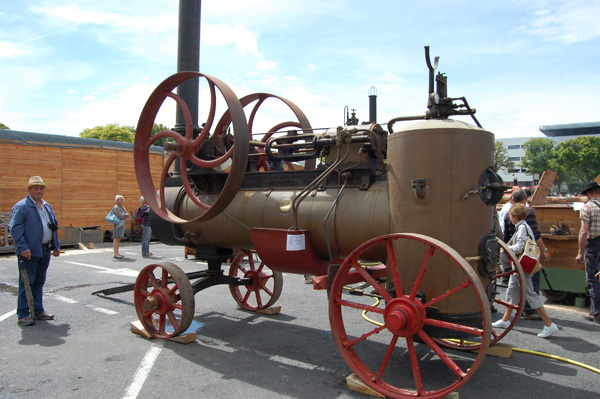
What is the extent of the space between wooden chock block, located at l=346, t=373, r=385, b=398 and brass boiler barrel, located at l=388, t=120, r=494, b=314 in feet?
2.74

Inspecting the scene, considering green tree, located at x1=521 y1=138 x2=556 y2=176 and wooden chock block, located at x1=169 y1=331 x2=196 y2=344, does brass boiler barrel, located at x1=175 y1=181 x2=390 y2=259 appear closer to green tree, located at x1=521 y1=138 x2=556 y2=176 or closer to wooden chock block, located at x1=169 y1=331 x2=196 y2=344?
wooden chock block, located at x1=169 y1=331 x2=196 y2=344

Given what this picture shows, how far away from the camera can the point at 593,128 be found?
8519 centimetres

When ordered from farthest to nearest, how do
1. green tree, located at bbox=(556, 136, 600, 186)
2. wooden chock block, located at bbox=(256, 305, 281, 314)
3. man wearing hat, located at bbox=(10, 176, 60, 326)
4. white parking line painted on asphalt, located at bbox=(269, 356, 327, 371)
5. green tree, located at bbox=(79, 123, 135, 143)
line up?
1. green tree, located at bbox=(556, 136, 600, 186)
2. green tree, located at bbox=(79, 123, 135, 143)
3. wooden chock block, located at bbox=(256, 305, 281, 314)
4. man wearing hat, located at bbox=(10, 176, 60, 326)
5. white parking line painted on asphalt, located at bbox=(269, 356, 327, 371)

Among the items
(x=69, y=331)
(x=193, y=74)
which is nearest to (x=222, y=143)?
(x=193, y=74)

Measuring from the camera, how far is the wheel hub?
11.3 ft

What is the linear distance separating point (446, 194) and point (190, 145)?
9.01ft

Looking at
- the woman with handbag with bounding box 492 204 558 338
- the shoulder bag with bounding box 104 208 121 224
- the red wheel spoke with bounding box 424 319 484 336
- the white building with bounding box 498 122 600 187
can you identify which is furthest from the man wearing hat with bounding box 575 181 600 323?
the white building with bounding box 498 122 600 187

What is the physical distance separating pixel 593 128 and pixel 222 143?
97188mm

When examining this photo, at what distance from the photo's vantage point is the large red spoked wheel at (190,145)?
14.4 ft

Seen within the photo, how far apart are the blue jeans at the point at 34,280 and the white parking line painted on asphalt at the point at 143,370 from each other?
179cm

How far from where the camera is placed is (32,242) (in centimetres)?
548

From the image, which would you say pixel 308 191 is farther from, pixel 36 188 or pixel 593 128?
pixel 593 128

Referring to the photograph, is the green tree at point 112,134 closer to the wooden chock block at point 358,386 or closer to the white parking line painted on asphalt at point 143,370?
the white parking line painted on asphalt at point 143,370

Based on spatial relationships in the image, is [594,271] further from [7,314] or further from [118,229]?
[118,229]
